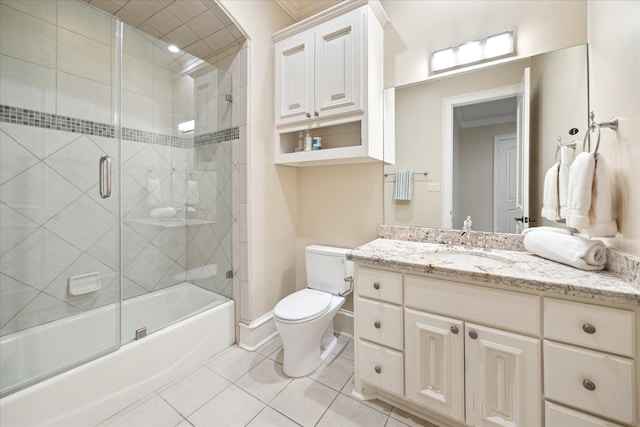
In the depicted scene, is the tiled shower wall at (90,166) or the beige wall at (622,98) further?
the tiled shower wall at (90,166)

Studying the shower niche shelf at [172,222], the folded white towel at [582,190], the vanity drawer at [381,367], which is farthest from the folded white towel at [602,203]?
the shower niche shelf at [172,222]

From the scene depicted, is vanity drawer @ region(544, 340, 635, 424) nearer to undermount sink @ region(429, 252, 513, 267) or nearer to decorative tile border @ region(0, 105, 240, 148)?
undermount sink @ region(429, 252, 513, 267)

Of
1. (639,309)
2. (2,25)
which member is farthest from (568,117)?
(2,25)

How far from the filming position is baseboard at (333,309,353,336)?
6.91 feet

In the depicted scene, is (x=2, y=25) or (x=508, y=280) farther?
(x=2, y=25)

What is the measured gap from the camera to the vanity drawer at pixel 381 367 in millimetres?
1290

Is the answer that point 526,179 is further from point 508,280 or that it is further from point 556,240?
point 508,280

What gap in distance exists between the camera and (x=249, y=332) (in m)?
1.93

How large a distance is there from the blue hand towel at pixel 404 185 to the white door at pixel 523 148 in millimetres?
600

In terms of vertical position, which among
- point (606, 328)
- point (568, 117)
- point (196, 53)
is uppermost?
point (196, 53)

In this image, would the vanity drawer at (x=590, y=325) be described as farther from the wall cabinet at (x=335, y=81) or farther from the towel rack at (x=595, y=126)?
the wall cabinet at (x=335, y=81)

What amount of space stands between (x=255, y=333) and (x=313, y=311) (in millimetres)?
631

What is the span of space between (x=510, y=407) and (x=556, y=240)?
0.74 metres

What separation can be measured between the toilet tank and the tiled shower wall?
58cm
